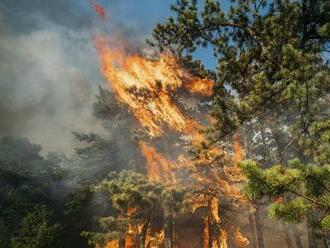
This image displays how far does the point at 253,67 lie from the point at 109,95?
66.8 ft

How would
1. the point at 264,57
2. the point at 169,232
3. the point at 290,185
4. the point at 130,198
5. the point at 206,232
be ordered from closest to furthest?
1. the point at 290,185
2. the point at 264,57
3. the point at 130,198
4. the point at 169,232
5. the point at 206,232

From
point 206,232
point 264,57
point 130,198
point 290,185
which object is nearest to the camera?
point 290,185

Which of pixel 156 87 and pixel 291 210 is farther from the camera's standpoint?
pixel 156 87

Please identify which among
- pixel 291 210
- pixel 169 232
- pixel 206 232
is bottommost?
pixel 291 210

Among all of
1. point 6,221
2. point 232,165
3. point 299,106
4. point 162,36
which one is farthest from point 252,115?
point 6,221

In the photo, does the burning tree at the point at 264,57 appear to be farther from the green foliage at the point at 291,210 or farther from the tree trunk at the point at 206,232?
the tree trunk at the point at 206,232

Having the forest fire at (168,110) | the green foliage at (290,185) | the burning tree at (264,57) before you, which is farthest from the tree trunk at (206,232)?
the green foliage at (290,185)

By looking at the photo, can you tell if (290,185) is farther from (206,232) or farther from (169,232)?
(206,232)

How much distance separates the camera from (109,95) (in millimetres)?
30766

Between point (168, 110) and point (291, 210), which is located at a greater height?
point (168, 110)

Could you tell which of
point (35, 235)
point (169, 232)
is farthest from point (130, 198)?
point (35, 235)

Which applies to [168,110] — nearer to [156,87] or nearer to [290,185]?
[156,87]

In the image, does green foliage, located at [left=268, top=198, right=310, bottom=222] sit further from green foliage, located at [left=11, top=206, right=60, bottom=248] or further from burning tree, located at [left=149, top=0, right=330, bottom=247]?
green foliage, located at [left=11, top=206, right=60, bottom=248]

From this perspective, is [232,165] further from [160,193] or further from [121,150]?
[121,150]
